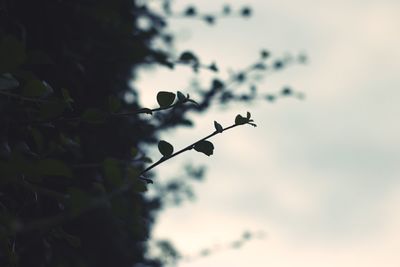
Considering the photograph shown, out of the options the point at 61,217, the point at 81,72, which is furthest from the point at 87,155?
the point at 61,217

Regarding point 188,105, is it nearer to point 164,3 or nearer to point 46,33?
point 46,33

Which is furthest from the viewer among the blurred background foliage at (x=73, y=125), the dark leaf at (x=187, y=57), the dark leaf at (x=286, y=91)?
the dark leaf at (x=286, y=91)

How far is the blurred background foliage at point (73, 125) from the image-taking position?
819 millimetres

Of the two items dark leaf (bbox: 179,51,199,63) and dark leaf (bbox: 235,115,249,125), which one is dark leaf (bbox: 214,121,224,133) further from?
dark leaf (bbox: 179,51,199,63)

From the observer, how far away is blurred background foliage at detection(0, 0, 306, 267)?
819mm

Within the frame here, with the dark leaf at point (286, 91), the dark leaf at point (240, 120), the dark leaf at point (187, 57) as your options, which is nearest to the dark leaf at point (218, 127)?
the dark leaf at point (240, 120)

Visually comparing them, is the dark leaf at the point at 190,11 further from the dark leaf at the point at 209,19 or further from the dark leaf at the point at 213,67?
the dark leaf at the point at 213,67

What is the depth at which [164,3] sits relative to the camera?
14.6 feet

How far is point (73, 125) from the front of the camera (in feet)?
4.75

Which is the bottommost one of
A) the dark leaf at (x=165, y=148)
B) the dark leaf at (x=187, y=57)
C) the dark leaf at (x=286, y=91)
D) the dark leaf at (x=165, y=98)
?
the dark leaf at (x=165, y=148)

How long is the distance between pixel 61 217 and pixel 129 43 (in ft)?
6.14

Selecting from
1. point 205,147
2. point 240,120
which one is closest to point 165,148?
point 205,147

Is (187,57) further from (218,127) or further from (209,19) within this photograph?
(209,19)

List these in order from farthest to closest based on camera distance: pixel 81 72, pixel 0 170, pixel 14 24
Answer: pixel 81 72 < pixel 14 24 < pixel 0 170
